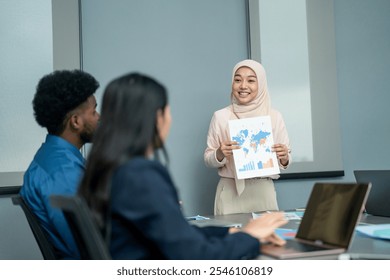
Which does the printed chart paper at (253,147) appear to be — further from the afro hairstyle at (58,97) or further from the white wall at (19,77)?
the white wall at (19,77)

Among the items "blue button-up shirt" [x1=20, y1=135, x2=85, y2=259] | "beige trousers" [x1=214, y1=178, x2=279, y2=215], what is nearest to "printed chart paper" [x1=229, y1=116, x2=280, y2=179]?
"beige trousers" [x1=214, y1=178, x2=279, y2=215]

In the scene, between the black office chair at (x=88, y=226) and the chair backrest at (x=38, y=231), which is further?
the chair backrest at (x=38, y=231)

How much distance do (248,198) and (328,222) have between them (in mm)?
1482

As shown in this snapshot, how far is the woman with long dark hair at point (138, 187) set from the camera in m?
1.04

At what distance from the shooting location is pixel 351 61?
3.99m

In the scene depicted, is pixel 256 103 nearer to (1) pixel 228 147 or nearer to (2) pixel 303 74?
(1) pixel 228 147

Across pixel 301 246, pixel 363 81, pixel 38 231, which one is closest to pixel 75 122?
pixel 38 231

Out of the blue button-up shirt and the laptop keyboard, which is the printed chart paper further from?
the laptop keyboard

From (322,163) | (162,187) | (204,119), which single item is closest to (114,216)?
(162,187)

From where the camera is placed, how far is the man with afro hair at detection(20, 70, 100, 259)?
158cm

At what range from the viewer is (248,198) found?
9.19 ft

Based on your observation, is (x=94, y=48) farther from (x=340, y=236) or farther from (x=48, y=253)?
(x=340, y=236)

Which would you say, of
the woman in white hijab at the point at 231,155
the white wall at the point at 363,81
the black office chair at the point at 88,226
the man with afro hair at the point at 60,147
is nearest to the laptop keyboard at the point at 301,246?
the black office chair at the point at 88,226

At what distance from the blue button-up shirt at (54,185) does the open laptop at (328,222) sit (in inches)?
25.5
